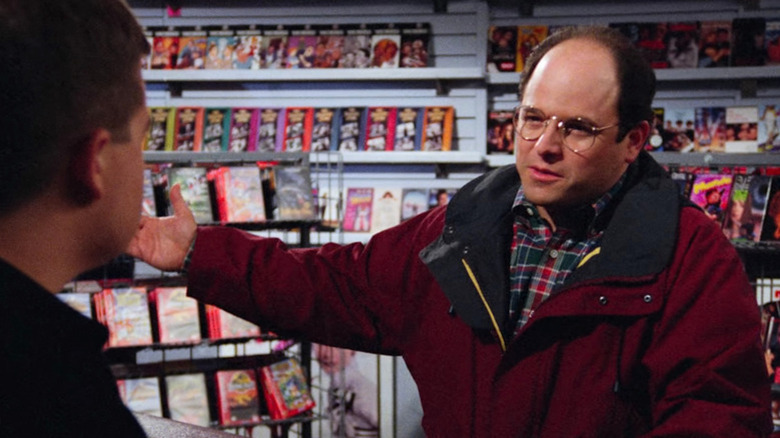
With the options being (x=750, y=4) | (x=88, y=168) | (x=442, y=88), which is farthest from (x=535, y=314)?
(x=750, y=4)

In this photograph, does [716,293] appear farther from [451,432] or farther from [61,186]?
[61,186]

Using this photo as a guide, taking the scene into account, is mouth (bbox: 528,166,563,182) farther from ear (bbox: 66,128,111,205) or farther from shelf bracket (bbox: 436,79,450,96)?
shelf bracket (bbox: 436,79,450,96)

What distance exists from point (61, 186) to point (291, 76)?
385 centimetres

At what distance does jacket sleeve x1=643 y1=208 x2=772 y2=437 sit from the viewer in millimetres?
1288

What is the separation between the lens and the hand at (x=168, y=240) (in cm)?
161

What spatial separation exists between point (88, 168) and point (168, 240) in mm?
859

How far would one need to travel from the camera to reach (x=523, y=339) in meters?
1.45

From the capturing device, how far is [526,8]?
14.8 feet

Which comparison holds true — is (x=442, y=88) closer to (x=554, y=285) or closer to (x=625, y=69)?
(x=625, y=69)

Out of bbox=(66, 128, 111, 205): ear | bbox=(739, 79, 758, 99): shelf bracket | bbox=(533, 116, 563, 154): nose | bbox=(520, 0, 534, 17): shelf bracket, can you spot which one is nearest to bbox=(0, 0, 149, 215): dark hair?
bbox=(66, 128, 111, 205): ear

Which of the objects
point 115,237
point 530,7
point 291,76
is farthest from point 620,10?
point 115,237

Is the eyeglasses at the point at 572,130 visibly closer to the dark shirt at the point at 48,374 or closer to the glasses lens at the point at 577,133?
the glasses lens at the point at 577,133

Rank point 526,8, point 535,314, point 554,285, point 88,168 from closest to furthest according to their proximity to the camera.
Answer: point 88,168
point 535,314
point 554,285
point 526,8

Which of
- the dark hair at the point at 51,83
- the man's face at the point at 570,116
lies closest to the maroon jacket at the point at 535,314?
the man's face at the point at 570,116
